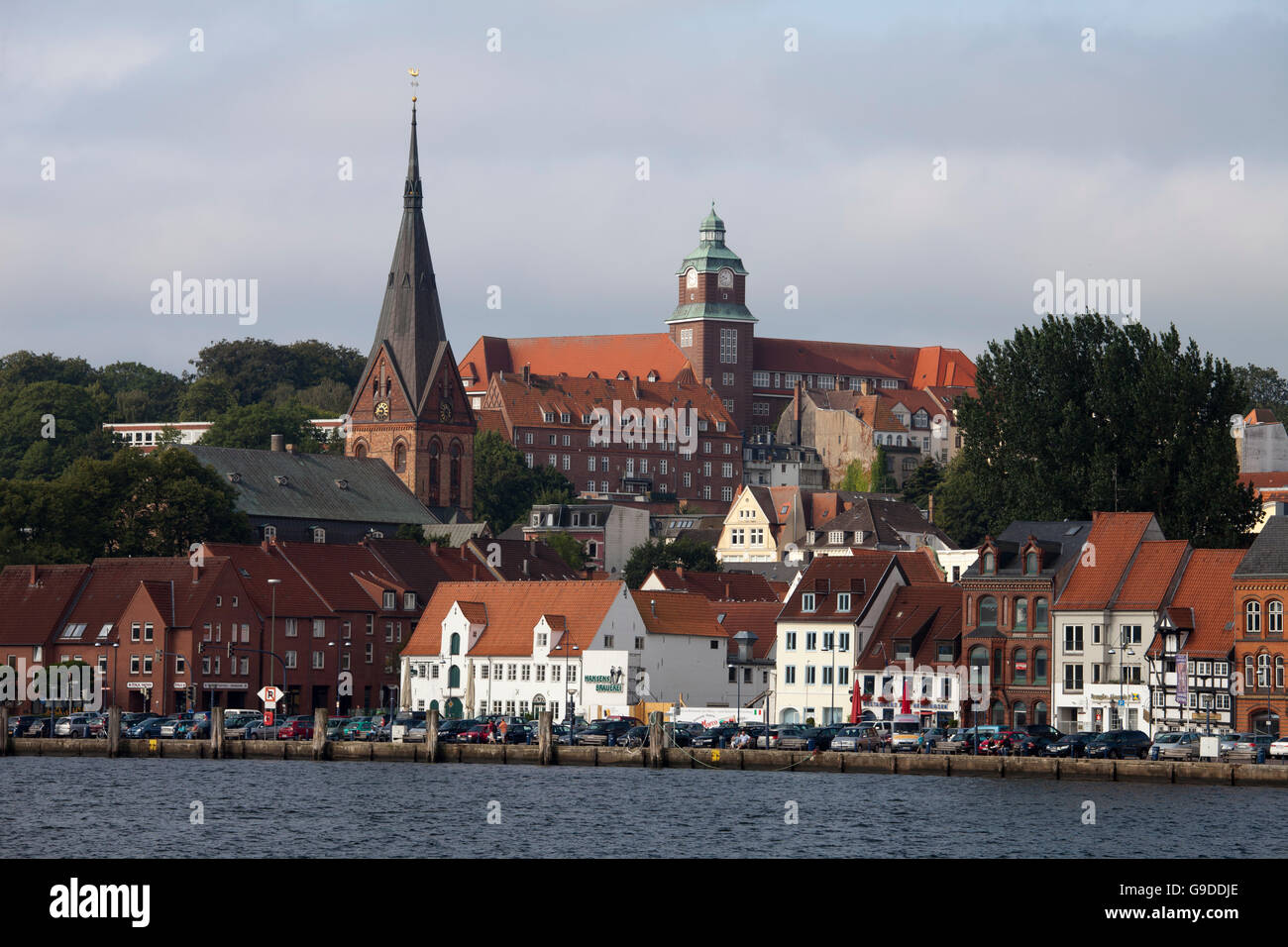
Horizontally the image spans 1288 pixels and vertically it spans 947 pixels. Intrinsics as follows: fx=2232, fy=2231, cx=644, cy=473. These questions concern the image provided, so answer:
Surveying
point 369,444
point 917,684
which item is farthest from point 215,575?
point 369,444

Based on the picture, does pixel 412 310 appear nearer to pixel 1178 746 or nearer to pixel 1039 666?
pixel 1039 666

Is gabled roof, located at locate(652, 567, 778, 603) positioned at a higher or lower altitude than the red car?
higher

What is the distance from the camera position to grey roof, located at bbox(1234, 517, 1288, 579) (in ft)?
291

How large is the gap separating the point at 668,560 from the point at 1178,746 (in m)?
97.0

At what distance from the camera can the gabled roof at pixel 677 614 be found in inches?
4385

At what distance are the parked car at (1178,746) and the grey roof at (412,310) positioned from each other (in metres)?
121

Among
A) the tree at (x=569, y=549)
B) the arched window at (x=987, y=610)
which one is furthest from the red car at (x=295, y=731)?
the tree at (x=569, y=549)

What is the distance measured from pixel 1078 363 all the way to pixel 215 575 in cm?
4713

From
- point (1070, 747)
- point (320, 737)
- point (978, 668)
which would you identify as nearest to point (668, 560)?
point (978, 668)

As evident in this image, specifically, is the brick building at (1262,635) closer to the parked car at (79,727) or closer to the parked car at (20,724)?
the parked car at (79,727)

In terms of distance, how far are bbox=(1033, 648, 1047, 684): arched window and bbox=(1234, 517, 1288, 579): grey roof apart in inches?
394

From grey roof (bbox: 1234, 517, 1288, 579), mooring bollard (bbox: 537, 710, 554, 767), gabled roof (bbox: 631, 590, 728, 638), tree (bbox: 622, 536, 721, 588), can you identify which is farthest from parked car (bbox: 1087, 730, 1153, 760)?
tree (bbox: 622, 536, 721, 588)

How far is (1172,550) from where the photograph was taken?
95.9 meters

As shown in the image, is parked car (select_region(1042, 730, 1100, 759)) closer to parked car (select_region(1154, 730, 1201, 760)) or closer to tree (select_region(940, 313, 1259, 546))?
parked car (select_region(1154, 730, 1201, 760))
